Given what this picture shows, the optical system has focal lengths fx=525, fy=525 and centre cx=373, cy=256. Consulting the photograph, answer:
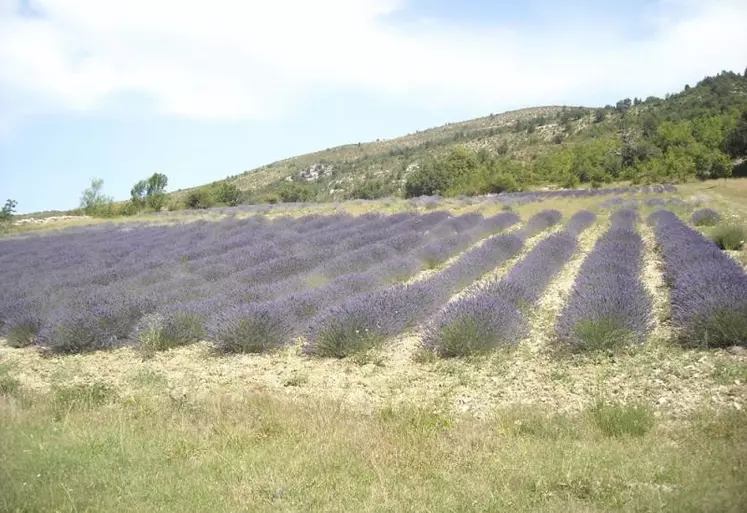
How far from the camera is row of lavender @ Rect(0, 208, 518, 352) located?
24.6ft

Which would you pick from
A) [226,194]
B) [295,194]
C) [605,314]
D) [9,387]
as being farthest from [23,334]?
[295,194]

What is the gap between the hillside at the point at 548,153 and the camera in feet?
141

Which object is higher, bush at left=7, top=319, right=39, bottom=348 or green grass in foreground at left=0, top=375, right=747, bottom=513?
bush at left=7, top=319, right=39, bottom=348

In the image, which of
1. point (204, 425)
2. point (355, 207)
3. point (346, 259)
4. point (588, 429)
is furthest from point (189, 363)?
point (355, 207)

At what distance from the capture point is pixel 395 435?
141 inches

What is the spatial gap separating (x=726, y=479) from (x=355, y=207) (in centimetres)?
2842

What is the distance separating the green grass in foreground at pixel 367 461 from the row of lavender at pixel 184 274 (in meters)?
3.08

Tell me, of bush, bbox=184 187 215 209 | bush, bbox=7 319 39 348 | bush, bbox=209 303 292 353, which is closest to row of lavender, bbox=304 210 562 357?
bush, bbox=209 303 292 353

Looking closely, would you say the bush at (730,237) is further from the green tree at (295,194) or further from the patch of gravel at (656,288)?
the green tree at (295,194)

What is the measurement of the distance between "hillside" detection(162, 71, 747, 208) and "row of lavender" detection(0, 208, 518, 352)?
2797cm

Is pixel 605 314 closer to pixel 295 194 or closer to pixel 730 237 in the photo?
pixel 730 237

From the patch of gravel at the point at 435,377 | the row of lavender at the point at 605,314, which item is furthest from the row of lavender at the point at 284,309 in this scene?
the row of lavender at the point at 605,314

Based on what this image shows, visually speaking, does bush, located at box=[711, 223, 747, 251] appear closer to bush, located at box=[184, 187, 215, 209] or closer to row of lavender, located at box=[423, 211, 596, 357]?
row of lavender, located at box=[423, 211, 596, 357]

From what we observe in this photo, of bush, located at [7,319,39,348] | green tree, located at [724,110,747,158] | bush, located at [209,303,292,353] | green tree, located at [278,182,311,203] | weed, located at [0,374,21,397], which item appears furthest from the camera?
green tree, located at [278,182,311,203]
